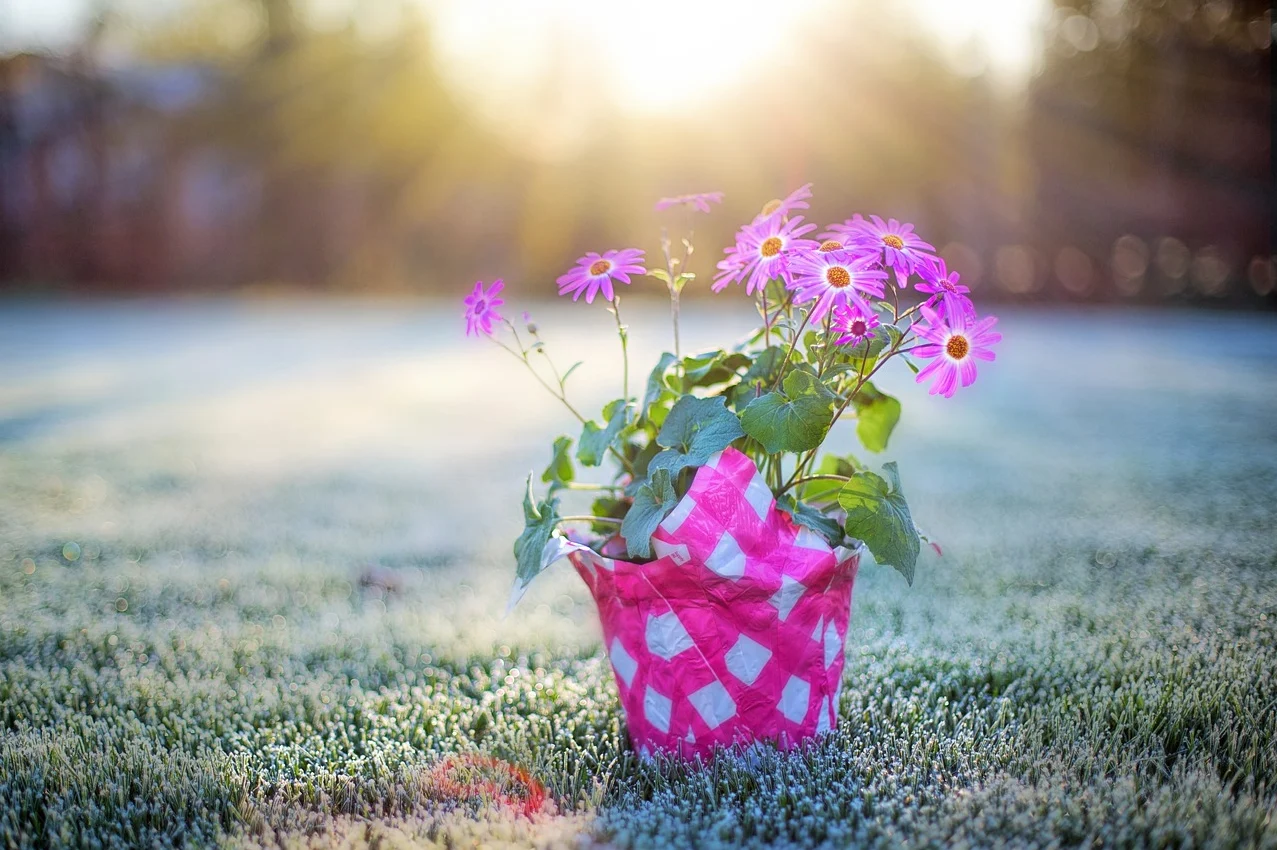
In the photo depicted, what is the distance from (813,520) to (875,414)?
295 millimetres

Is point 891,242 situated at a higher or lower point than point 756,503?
higher

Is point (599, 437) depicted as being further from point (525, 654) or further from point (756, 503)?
point (525, 654)

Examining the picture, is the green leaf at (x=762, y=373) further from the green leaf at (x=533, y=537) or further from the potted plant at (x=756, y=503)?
the green leaf at (x=533, y=537)

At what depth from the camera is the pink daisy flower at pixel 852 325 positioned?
1361mm

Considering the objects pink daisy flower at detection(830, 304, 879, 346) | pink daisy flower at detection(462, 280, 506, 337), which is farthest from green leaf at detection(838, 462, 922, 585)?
pink daisy flower at detection(462, 280, 506, 337)

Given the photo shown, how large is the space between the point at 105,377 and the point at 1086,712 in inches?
284

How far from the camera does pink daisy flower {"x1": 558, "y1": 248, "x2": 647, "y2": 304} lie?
1470mm

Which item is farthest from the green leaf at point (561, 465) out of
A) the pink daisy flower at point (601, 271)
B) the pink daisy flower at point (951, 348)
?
the pink daisy flower at point (951, 348)

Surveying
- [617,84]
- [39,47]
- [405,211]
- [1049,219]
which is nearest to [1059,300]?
[1049,219]

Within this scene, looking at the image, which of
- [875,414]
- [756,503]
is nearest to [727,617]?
[756,503]

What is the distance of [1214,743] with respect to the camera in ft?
4.96

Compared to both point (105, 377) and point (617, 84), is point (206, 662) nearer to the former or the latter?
point (105, 377)

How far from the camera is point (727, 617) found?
1.42 meters

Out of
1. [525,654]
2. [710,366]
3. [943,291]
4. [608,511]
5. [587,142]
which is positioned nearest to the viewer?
[943,291]
